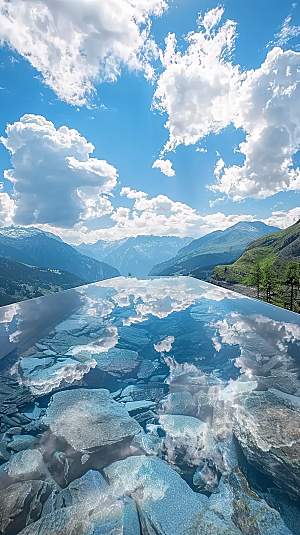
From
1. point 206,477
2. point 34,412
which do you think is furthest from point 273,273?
point 34,412

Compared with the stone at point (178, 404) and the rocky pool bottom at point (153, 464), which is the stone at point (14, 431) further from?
the stone at point (178, 404)

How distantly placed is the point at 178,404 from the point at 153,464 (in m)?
1.26

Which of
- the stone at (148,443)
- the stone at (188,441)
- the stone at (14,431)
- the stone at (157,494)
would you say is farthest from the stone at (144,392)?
the stone at (14,431)

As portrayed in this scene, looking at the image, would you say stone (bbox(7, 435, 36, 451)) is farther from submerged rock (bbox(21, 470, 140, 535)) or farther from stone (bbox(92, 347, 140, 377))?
stone (bbox(92, 347, 140, 377))

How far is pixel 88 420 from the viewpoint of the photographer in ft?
12.1

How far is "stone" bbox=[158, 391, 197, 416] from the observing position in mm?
3855

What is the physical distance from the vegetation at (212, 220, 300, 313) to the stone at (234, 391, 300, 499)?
27.2m

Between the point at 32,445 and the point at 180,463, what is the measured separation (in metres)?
2.04

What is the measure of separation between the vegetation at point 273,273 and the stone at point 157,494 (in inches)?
1147

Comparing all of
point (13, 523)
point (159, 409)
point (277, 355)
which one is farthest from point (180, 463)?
point (277, 355)

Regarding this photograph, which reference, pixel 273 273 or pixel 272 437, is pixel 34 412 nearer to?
pixel 272 437

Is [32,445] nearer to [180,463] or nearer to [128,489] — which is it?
[128,489]

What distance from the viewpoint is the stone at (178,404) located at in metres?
3.86

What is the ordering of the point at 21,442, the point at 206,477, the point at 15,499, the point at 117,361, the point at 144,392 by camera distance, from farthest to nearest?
1. the point at 117,361
2. the point at 144,392
3. the point at 21,442
4. the point at 206,477
5. the point at 15,499
